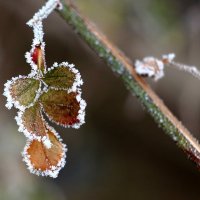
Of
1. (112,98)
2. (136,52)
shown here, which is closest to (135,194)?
(112,98)

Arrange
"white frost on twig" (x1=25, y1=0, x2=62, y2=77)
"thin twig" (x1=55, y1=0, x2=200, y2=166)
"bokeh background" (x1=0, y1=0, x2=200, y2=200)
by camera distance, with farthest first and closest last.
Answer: "bokeh background" (x1=0, y1=0, x2=200, y2=200), "thin twig" (x1=55, y1=0, x2=200, y2=166), "white frost on twig" (x1=25, y1=0, x2=62, y2=77)

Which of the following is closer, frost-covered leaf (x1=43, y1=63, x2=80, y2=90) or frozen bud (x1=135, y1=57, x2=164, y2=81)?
frost-covered leaf (x1=43, y1=63, x2=80, y2=90)

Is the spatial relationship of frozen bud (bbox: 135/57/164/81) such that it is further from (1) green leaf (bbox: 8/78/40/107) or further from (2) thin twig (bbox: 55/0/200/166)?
(1) green leaf (bbox: 8/78/40/107)

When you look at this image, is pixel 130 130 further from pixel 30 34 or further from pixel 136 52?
pixel 30 34

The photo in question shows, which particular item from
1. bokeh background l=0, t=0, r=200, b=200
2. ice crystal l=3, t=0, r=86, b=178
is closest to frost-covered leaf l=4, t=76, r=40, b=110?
ice crystal l=3, t=0, r=86, b=178

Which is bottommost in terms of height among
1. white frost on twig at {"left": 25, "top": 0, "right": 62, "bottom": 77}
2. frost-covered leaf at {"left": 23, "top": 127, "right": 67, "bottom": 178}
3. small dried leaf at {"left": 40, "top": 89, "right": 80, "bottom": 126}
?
frost-covered leaf at {"left": 23, "top": 127, "right": 67, "bottom": 178}

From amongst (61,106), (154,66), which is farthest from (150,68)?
(61,106)

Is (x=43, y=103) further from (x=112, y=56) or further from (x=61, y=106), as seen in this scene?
(x=112, y=56)
